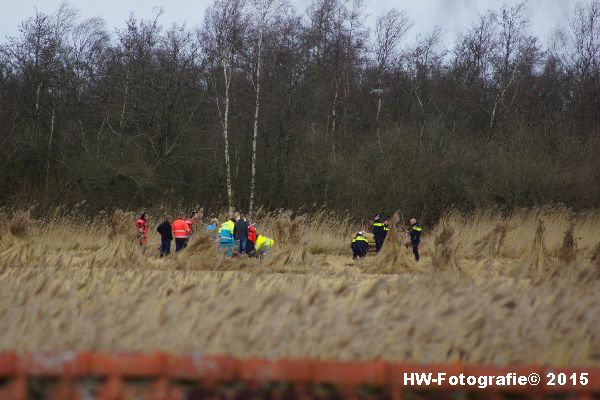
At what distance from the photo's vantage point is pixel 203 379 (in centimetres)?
516

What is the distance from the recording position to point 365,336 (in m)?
6.53

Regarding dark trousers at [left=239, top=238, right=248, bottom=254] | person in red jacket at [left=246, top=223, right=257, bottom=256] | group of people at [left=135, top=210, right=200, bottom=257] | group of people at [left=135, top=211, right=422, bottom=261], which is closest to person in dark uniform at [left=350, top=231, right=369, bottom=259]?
group of people at [left=135, top=211, right=422, bottom=261]

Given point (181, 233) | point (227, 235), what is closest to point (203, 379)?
point (227, 235)

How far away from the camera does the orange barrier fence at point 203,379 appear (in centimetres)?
507

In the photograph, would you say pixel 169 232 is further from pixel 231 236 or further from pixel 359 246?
pixel 359 246

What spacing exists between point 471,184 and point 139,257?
26229 mm

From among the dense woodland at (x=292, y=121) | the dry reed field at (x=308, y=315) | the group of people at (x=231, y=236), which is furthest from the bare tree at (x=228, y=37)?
the dry reed field at (x=308, y=315)

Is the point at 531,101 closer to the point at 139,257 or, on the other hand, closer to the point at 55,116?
the point at 55,116

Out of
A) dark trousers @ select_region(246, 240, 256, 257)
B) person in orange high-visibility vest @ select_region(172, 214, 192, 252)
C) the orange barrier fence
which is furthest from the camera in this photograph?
person in orange high-visibility vest @ select_region(172, 214, 192, 252)

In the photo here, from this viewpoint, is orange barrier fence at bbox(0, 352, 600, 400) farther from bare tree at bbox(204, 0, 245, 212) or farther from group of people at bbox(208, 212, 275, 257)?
bare tree at bbox(204, 0, 245, 212)

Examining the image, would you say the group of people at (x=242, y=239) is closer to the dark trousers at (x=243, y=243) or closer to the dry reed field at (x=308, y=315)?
the dark trousers at (x=243, y=243)

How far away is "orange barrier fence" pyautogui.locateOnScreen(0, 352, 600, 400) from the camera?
507 cm

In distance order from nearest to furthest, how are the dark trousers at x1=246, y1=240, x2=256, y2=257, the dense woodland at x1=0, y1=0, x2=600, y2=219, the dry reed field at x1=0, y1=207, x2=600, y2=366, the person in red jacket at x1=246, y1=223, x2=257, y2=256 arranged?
the dry reed field at x1=0, y1=207, x2=600, y2=366, the dark trousers at x1=246, y1=240, x2=256, y2=257, the person in red jacket at x1=246, y1=223, x2=257, y2=256, the dense woodland at x1=0, y1=0, x2=600, y2=219

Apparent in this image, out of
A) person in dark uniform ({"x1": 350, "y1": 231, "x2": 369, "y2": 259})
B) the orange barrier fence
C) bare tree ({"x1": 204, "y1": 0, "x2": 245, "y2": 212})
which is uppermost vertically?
bare tree ({"x1": 204, "y1": 0, "x2": 245, "y2": 212})
